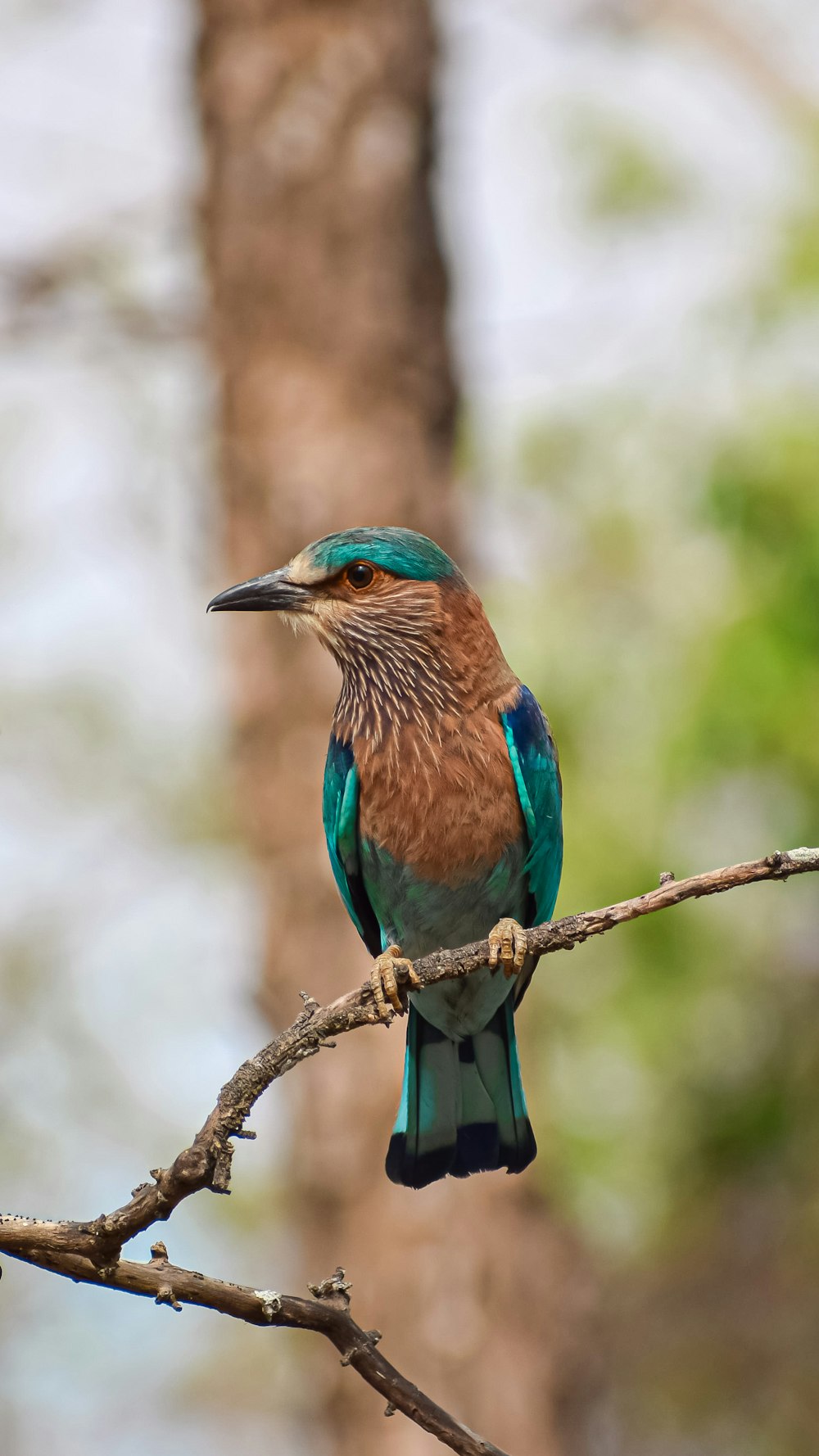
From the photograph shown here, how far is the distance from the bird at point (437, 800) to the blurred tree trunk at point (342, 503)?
4037 millimetres

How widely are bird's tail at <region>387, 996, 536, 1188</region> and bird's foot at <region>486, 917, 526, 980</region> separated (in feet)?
0.69

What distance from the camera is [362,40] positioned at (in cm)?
864

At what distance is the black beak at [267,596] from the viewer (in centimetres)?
358

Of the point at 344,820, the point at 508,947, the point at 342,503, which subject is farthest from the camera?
the point at 342,503

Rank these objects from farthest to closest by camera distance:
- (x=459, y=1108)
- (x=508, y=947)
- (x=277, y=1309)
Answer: (x=459, y=1108) → (x=508, y=947) → (x=277, y=1309)

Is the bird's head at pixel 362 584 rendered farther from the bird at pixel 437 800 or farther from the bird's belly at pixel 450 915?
the bird's belly at pixel 450 915

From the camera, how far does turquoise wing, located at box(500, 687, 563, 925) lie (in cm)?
355

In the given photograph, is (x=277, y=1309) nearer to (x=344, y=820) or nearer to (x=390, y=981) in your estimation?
(x=390, y=981)

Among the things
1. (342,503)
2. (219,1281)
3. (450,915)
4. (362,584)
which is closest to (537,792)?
(450,915)

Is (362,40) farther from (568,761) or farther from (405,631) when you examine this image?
(405,631)

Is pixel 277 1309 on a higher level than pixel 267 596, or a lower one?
lower

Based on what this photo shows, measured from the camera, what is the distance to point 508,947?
3186 millimetres

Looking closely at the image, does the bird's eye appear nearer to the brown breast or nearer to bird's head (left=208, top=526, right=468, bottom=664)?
bird's head (left=208, top=526, right=468, bottom=664)

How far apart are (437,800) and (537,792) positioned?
Result: 27cm
